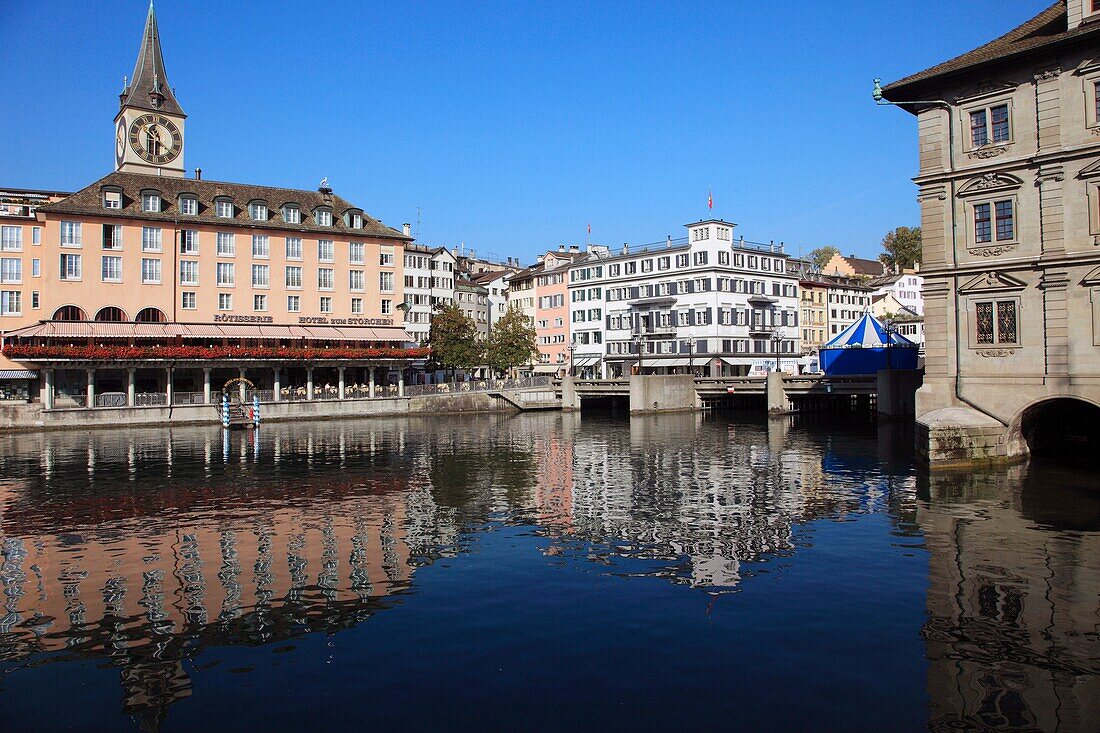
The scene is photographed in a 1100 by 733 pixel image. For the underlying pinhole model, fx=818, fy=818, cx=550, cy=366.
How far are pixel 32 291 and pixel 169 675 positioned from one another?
7643cm

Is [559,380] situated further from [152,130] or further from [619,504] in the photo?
[619,504]

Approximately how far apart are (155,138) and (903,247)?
11968 cm

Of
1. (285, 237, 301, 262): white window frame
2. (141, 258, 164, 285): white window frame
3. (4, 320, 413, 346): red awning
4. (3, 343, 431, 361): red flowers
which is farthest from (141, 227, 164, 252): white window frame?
(285, 237, 301, 262): white window frame

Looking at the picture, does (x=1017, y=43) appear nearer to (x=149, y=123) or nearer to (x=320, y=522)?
(x=320, y=522)

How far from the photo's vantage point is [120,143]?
98.7m

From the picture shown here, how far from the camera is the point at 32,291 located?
75938mm

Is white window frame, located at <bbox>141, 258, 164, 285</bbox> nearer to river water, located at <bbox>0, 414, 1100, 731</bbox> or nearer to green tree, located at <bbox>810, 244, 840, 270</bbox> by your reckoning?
river water, located at <bbox>0, 414, 1100, 731</bbox>

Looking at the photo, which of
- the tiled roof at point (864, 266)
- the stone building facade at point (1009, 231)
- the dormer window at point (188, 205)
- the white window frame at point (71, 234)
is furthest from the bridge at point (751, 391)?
the tiled roof at point (864, 266)

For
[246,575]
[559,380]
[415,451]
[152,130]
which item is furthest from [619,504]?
[152,130]

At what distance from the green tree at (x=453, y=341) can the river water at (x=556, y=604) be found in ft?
217

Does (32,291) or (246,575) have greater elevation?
(32,291)

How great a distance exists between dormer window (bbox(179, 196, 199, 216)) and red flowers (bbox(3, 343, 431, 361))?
51.7 feet

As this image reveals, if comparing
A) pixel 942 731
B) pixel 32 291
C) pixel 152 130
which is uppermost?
pixel 152 130

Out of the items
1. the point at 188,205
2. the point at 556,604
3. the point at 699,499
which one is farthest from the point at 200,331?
the point at 556,604
